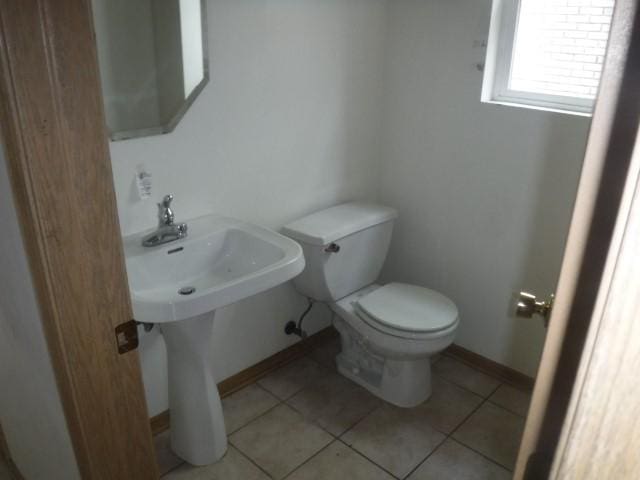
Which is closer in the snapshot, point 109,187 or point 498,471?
point 109,187

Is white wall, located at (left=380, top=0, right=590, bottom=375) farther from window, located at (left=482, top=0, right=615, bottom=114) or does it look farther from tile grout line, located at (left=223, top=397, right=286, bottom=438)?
tile grout line, located at (left=223, top=397, right=286, bottom=438)

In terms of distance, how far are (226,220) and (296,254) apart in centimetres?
40

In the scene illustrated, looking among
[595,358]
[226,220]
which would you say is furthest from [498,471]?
[595,358]

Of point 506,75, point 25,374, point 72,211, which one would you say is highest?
point 506,75

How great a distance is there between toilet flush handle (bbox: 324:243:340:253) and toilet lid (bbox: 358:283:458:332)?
0.80ft

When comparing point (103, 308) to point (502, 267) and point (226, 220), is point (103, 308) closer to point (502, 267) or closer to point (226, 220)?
point (226, 220)

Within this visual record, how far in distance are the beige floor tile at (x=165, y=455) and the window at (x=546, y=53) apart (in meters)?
1.84

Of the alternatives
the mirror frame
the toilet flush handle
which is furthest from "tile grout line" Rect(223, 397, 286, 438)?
the mirror frame

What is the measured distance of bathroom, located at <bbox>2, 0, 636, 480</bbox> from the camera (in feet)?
6.53

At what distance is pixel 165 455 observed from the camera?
2.07 metres

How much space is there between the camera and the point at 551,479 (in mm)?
635

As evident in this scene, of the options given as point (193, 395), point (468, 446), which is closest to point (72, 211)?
point (193, 395)

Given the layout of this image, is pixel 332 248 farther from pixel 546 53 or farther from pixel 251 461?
pixel 546 53

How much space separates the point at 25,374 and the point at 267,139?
3.89ft
